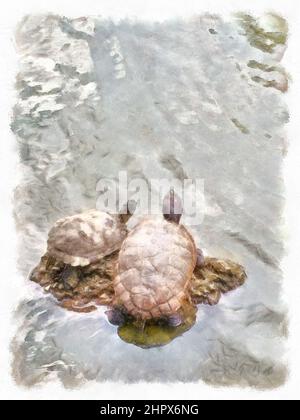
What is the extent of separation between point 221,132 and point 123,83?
2122 millimetres

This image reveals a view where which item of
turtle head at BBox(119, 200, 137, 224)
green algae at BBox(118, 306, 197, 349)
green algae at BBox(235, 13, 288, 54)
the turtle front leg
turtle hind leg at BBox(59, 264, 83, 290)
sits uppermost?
green algae at BBox(235, 13, 288, 54)

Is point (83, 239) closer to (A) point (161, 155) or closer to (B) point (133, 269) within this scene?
(B) point (133, 269)

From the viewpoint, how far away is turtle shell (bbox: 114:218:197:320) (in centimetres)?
607

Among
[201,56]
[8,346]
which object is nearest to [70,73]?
[201,56]

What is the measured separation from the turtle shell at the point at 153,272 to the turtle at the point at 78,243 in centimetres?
32

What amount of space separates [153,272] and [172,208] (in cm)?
121

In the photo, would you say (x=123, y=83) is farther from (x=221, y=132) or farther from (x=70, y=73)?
(x=221, y=132)

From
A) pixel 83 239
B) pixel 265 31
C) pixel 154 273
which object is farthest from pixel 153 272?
pixel 265 31

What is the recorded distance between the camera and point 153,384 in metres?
5.82

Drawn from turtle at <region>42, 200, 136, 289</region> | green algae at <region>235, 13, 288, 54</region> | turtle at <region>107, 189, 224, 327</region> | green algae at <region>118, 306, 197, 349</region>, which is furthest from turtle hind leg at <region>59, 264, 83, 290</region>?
green algae at <region>235, 13, 288, 54</region>

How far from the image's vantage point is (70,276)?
670 cm

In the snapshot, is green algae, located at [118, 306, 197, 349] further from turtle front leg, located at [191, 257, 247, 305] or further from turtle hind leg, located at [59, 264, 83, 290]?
turtle hind leg, located at [59, 264, 83, 290]

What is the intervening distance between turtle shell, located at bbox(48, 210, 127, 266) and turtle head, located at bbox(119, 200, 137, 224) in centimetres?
31

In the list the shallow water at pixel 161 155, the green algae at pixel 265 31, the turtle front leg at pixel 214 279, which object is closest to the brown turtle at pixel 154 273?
the turtle front leg at pixel 214 279
